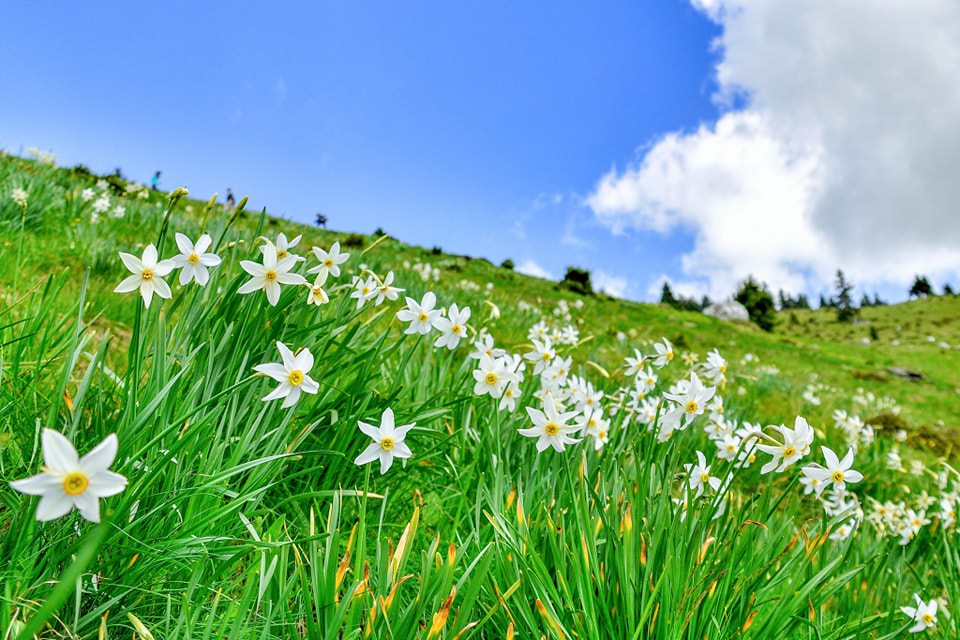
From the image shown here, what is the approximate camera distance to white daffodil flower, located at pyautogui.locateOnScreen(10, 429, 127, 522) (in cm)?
81

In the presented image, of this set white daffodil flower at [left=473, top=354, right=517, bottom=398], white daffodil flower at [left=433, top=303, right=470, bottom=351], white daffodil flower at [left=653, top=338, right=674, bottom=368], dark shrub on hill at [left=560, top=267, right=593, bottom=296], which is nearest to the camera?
white daffodil flower at [left=473, top=354, right=517, bottom=398]

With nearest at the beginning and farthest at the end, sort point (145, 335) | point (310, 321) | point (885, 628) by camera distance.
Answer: point (145, 335), point (885, 628), point (310, 321)

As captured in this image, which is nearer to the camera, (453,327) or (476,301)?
(453,327)

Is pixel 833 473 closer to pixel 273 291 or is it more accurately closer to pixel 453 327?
pixel 453 327

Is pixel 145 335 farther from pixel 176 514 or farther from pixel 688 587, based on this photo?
pixel 688 587

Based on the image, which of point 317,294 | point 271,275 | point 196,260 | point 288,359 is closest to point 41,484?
point 288,359

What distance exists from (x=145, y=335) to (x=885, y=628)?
299 centimetres

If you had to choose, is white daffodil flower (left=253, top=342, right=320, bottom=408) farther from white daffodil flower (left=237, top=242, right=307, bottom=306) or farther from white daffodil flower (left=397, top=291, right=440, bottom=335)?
white daffodil flower (left=397, top=291, right=440, bottom=335)

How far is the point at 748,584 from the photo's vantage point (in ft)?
6.07

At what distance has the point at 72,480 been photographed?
84cm

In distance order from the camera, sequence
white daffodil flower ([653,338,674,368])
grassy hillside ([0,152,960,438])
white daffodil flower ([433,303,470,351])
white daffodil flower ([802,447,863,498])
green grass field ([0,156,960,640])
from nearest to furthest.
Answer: green grass field ([0,156,960,640]) → white daffodil flower ([802,447,863,498]) → white daffodil flower ([433,303,470,351]) → white daffodil flower ([653,338,674,368]) → grassy hillside ([0,152,960,438])

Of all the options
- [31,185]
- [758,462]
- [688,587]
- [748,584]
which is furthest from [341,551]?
[31,185]

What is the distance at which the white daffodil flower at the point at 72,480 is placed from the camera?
0.81 metres

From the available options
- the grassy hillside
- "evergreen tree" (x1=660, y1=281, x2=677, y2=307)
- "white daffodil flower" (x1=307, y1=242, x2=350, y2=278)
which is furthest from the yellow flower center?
"evergreen tree" (x1=660, y1=281, x2=677, y2=307)
